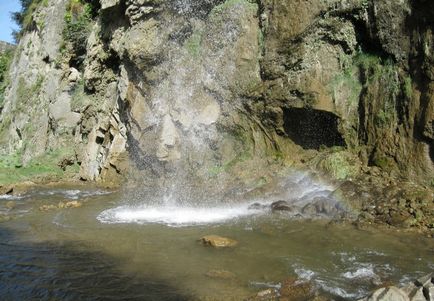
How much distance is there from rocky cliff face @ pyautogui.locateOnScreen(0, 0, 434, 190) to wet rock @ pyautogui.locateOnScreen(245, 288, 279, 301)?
5.98 meters

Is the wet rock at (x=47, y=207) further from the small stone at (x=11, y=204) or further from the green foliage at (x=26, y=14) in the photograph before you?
the green foliage at (x=26, y=14)

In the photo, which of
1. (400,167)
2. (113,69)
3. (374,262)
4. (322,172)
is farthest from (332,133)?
(113,69)

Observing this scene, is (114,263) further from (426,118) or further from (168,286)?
(426,118)

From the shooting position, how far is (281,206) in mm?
11016

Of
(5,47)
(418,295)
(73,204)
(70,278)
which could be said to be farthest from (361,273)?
(5,47)

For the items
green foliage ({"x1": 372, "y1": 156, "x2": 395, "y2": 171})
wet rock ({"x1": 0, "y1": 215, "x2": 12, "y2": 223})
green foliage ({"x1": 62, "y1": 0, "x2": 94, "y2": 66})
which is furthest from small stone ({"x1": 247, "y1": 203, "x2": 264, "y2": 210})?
green foliage ({"x1": 62, "y1": 0, "x2": 94, "y2": 66})

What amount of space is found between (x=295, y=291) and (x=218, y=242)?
8.02 feet

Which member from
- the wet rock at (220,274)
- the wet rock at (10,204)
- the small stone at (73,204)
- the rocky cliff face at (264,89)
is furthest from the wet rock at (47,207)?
the wet rock at (220,274)

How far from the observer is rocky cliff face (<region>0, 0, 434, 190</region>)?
11445 mm

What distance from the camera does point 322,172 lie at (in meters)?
12.3

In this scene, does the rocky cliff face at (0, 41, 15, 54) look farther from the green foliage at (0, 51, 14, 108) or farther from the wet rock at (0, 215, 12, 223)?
the wet rock at (0, 215, 12, 223)

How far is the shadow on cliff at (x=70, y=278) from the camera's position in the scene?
650 cm

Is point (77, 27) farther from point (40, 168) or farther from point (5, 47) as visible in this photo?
point (5, 47)

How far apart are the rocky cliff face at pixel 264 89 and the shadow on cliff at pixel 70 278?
251 inches
